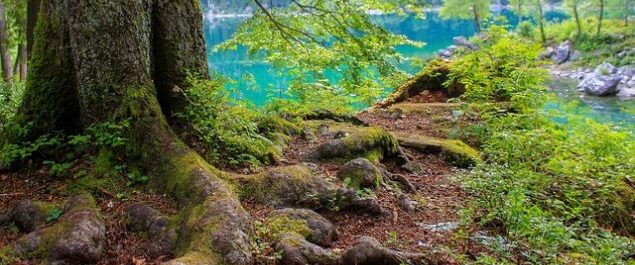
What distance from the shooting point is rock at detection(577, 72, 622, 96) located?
32875mm

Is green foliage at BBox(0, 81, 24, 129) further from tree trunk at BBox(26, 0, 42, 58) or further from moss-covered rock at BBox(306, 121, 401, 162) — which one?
moss-covered rock at BBox(306, 121, 401, 162)

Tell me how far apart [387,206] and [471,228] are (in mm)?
923

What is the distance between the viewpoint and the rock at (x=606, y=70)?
37281mm

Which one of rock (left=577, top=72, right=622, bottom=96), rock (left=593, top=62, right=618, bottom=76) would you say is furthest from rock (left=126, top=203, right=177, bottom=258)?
rock (left=593, top=62, right=618, bottom=76)

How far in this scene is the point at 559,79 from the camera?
135 feet

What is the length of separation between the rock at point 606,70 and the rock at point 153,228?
1537 inches

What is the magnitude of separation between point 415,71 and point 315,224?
34.7 meters

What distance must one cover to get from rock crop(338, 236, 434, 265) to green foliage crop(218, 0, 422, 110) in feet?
12.7

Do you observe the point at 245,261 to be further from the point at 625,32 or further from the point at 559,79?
the point at 625,32

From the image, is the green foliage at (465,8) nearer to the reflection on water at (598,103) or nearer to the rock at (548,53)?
the rock at (548,53)

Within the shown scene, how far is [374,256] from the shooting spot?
4.12 m

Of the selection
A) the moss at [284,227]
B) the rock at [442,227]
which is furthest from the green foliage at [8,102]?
the rock at [442,227]

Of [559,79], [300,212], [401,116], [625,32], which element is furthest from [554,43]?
[300,212]

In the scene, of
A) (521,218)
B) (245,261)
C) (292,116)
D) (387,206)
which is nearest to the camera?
(245,261)
